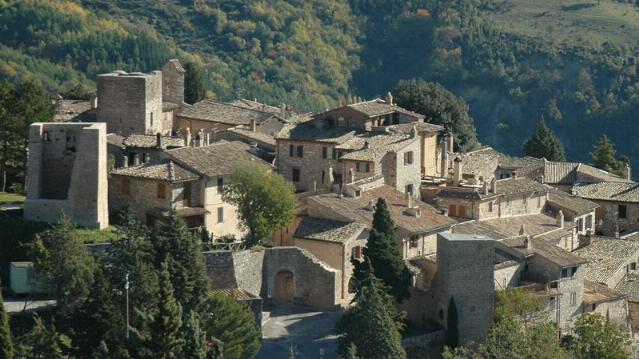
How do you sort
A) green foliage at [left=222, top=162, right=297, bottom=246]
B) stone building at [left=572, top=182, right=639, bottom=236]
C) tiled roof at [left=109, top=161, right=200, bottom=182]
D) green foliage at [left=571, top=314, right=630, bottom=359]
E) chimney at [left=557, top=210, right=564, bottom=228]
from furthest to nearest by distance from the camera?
stone building at [left=572, top=182, right=639, bottom=236] → chimney at [left=557, top=210, right=564, bottom=228] → tiled roof at [left=109, top=161, right=200, bottom=182] → green foliage at [left=222, top=162, right=297, bottom=246] → green foliage at [left=571, top=314, right=630, bottom=359]

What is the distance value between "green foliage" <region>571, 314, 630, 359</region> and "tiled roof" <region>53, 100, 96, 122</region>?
23.8m

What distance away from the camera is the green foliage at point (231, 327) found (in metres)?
47.8

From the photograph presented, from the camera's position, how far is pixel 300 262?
55.0m

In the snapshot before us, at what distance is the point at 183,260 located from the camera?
49.8 metres

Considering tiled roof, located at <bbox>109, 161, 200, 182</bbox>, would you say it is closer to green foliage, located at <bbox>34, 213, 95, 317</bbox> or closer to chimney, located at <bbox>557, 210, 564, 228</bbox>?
green foliage, located at <bbox>34, 213, 95, 317</bbox>

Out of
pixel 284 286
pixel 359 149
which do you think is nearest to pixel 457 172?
pixel 359 149

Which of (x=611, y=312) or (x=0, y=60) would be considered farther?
(x=0, y=60)

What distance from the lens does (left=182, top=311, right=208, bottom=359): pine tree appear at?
43.3 metres

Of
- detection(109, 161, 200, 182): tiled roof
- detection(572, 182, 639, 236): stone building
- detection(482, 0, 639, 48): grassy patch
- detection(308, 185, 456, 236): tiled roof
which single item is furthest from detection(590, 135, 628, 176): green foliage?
detection(482, 0, 639, 48): grassy patch

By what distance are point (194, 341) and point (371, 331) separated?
26.5 ft

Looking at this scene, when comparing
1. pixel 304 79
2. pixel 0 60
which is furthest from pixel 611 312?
pixel 304 79

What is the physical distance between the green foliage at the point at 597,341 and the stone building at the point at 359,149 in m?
10.4

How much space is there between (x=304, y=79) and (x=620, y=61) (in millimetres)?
26607

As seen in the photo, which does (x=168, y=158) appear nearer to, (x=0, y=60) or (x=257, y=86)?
(x=0, y=60)
